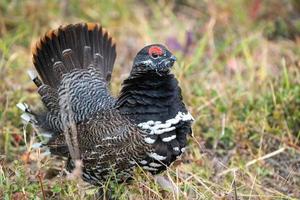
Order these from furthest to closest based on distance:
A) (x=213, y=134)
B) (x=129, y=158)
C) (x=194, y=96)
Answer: (x=194, y=96) < (x=213, y=134) < (x=129, y=158)

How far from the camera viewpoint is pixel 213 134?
5559 mm

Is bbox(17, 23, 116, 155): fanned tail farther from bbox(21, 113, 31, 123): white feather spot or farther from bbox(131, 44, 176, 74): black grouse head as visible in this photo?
bbox(131, 44, 176, 74): black grouse head

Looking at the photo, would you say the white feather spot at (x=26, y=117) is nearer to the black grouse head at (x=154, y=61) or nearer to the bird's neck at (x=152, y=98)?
the bird's neck at (x=152, y=98)

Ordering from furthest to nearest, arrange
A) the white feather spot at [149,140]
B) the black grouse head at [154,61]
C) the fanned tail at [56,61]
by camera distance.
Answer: the fanned tail at [56,61] → the black grouse head at [154,61] → the white feather spot at [149,140]

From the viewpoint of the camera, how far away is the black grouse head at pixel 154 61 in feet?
14.2

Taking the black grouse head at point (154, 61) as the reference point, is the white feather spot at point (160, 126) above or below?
below

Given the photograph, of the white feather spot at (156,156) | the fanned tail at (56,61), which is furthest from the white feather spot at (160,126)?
the fanned tail at (56,61)

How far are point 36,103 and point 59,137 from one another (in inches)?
45.1

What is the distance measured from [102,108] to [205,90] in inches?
61.7

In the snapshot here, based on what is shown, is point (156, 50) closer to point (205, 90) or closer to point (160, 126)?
point (160, 126)

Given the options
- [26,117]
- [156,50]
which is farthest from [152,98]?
[26,117]

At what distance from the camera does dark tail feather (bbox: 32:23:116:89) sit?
5035 millimetres

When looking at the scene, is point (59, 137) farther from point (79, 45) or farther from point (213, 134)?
point (213, 134)

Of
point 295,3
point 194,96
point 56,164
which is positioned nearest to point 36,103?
point 56,164
